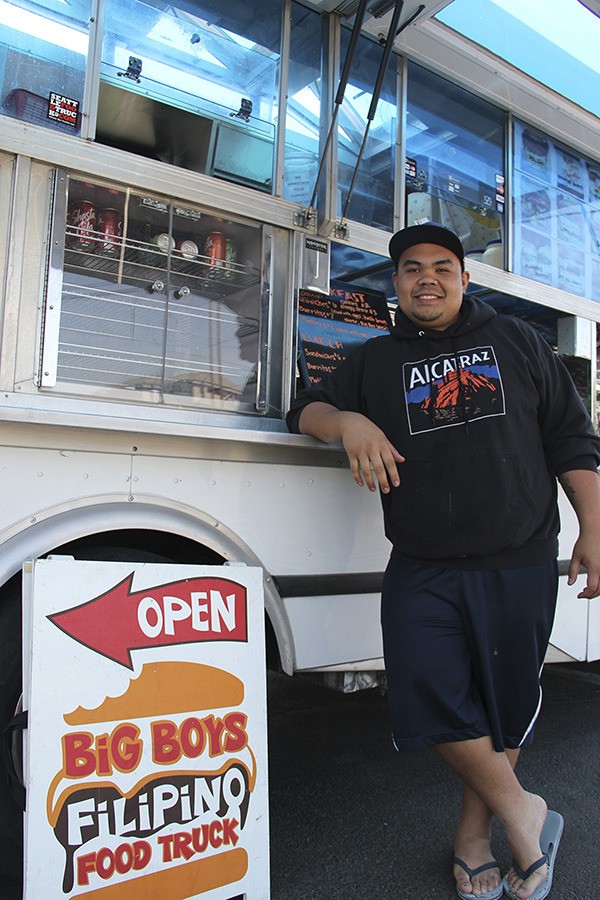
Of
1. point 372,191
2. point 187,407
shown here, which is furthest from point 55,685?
point 372,191

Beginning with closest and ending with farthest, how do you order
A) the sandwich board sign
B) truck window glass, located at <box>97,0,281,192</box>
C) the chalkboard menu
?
the sandwich board sign → truck window glass, located at <box>97,0,281,192</box> → the chalkboard menu

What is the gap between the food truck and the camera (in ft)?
6.80

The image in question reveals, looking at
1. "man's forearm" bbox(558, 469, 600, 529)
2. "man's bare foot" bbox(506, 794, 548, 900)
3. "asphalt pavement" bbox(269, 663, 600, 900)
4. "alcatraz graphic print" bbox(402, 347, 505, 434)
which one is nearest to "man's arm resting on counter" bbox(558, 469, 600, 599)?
"man's forearm" bbox(558, 469, 600, 529)

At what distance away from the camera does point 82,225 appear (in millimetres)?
2318

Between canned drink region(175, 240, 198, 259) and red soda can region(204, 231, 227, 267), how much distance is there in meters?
0.04

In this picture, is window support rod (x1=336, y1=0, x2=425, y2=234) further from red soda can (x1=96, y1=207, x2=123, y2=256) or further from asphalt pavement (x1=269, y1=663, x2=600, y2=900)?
asphalt pavement (x1=269, y1=663, x2=600, y2=900)

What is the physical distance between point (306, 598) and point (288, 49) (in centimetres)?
200

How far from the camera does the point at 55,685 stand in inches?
66.0

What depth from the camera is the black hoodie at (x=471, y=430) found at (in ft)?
7.00

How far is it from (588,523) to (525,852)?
95cm

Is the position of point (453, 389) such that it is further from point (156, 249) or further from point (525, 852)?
point (525, 852)

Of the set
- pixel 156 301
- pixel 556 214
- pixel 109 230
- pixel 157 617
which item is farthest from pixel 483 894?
pixel 556 214

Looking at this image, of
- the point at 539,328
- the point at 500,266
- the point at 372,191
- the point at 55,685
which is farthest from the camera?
the point at 539,328

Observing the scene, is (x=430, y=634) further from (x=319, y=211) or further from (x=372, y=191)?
(x=372, y=191)
